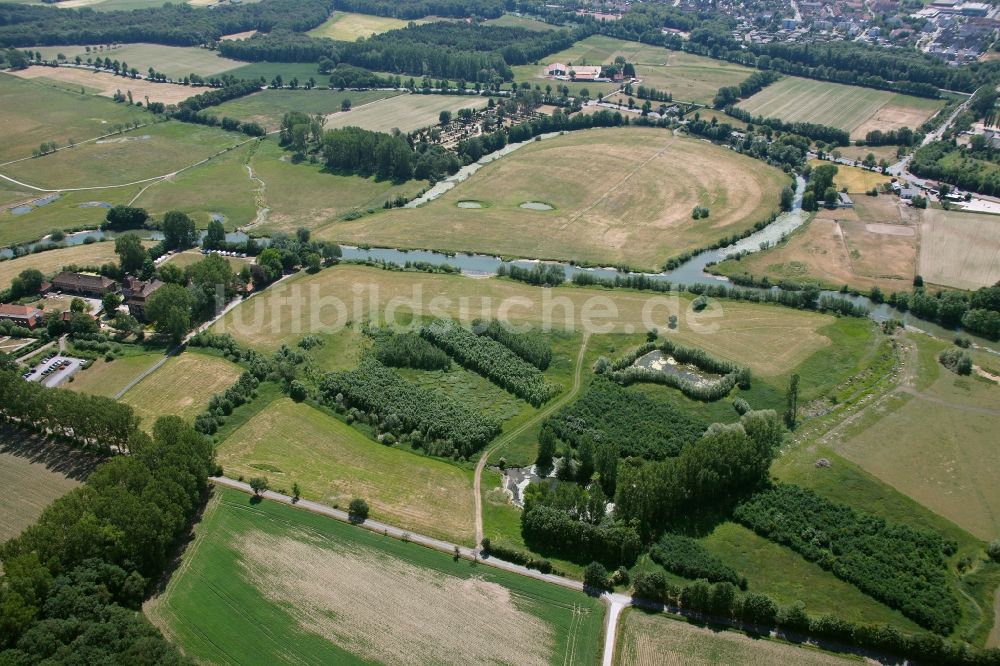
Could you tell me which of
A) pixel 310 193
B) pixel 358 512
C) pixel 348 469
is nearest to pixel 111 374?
pixel 348 469

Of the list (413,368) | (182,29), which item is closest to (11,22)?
(182,29)

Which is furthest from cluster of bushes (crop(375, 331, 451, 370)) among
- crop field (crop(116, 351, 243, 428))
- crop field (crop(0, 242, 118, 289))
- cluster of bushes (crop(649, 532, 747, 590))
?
crop field (crop(0, 242, 118, 289))

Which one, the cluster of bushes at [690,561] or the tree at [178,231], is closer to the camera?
the cluster of bushes at [690,561]

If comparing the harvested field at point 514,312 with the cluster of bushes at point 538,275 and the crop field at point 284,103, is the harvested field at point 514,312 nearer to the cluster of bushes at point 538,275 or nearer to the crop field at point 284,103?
the cluster of bushes at point 538,275

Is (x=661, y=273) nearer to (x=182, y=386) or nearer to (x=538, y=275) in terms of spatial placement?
(x=538, y=275)

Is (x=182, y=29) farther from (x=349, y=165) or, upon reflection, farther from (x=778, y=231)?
(x=778, y=231)

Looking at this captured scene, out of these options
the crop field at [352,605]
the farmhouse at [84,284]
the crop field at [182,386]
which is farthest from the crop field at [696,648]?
the farmhouse at [84,284]
